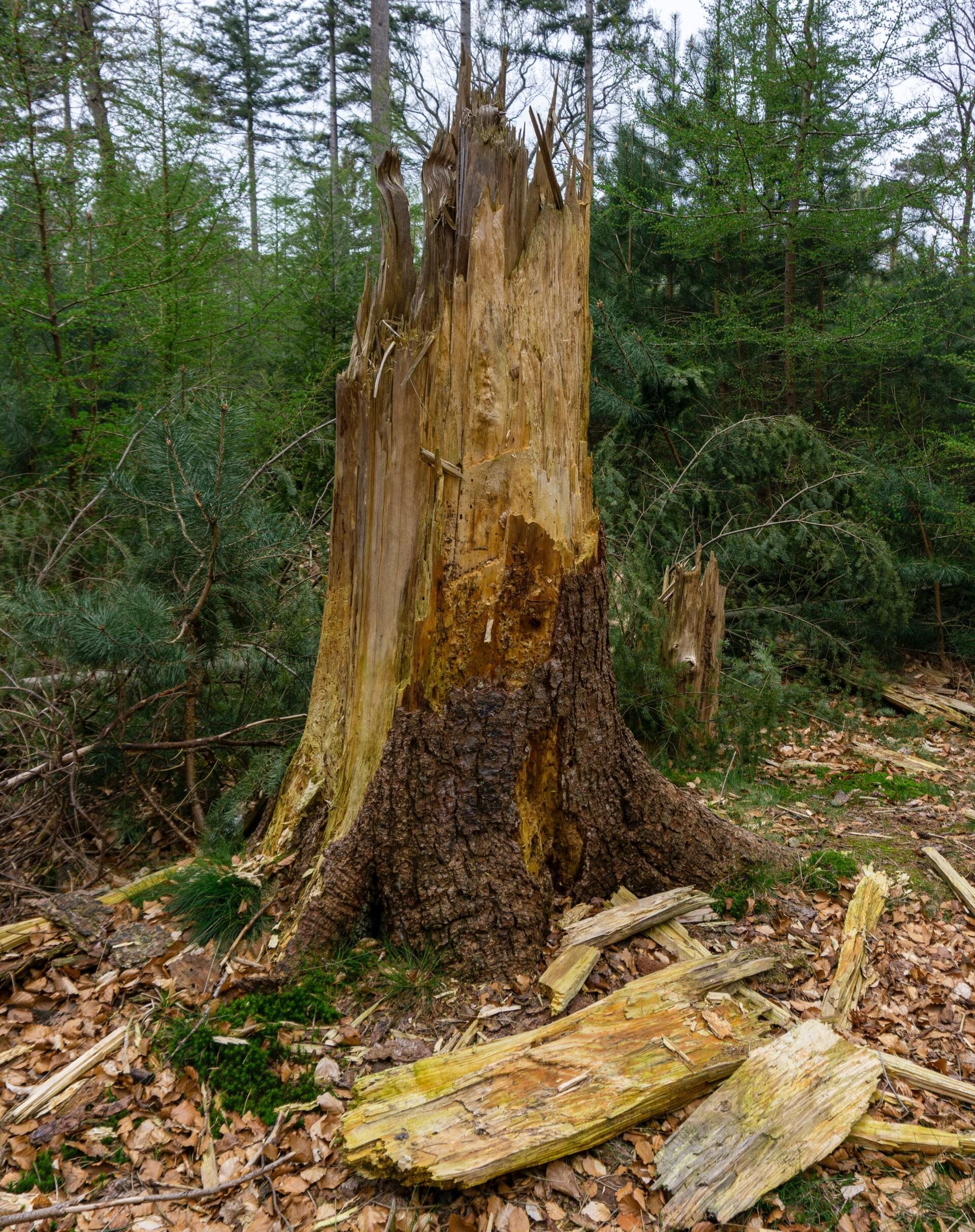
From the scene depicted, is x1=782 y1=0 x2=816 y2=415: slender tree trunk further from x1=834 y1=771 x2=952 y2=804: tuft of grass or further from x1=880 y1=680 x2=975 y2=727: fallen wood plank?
x1=834 y1=771 x2=952 y2=804: tuft of grass

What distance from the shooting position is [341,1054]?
96.0 inches

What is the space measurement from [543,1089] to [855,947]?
1.48 meters

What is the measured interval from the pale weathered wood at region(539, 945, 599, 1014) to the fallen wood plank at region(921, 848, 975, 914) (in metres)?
1.79

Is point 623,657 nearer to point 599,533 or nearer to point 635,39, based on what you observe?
point 599,533

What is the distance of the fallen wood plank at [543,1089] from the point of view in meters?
2.03

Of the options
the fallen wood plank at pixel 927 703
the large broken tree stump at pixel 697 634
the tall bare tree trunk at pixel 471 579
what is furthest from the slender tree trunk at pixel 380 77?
the fallen wood plank at pixel 927 703

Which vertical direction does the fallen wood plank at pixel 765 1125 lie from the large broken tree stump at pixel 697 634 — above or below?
below

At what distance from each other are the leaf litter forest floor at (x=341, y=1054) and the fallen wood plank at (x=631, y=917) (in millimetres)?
60

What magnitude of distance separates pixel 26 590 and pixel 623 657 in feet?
11.5

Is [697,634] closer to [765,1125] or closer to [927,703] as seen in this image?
[927,703]

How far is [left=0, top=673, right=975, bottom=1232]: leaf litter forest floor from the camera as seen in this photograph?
203 cm

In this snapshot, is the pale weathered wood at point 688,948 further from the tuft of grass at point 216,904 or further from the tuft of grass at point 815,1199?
the tuft of grass at point 216,904

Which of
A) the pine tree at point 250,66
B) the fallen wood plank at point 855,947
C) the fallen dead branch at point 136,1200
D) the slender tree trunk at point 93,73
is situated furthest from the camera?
the pine tree at point 250,66

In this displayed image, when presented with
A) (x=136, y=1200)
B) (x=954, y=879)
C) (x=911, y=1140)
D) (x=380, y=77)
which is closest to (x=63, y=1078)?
(x=136, y=1200)
